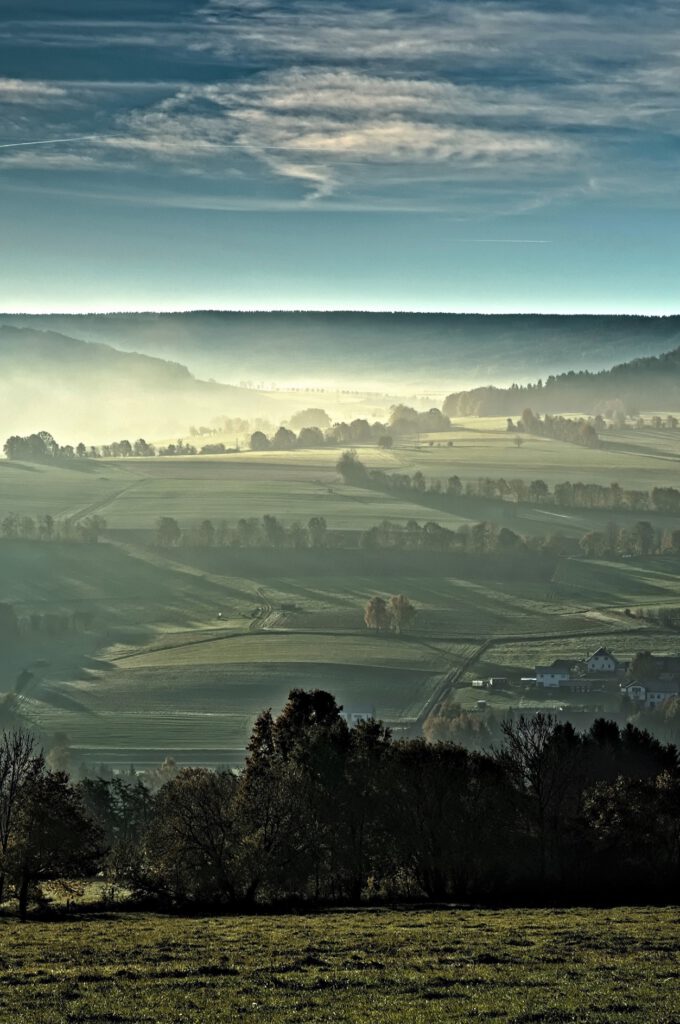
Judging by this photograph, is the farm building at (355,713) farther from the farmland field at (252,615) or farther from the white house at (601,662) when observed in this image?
the white house at (601,662)

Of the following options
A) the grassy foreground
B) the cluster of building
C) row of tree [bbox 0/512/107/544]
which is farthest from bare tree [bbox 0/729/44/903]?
row of tree [bbox 0/512/107/544]

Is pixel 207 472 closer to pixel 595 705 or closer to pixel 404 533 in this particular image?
pixel 404 533

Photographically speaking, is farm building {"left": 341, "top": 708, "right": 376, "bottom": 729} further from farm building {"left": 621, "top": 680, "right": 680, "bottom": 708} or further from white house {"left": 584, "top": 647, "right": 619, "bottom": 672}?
farm building {"left": 621, "top": 680, "right": 680, "bottom": 708}

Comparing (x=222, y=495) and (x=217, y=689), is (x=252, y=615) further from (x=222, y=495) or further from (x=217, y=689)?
(x=222, y=495)

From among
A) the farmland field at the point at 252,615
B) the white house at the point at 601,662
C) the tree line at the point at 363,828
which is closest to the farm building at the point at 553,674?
the farmland field at the point at 252,615

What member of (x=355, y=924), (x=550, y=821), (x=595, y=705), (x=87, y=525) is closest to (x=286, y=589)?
(x=87, y=525)

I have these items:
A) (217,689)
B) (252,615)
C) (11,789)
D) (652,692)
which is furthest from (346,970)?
(252,615)
